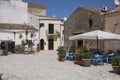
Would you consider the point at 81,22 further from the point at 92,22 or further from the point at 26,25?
the point at 26,25

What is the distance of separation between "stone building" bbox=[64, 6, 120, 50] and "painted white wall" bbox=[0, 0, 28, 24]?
278 inches

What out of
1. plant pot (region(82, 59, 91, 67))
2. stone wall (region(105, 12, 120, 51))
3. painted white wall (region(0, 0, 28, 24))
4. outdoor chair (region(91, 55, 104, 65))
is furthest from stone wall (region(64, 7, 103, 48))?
plant pot (region(82, 59, 91, 67))

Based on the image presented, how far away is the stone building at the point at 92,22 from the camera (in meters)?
22.6

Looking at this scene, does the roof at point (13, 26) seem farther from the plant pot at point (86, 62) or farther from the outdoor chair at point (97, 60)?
the plant pot at point (86, 62)

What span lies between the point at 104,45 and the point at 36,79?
576 inches

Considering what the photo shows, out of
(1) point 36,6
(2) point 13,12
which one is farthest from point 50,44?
(1) point 36,6

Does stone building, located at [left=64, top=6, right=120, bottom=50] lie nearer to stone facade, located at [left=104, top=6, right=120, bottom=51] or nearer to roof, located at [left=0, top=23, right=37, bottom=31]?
stone facade, located at [left=104, top=6, right=120, bottom=51]

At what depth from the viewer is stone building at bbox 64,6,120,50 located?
74.1ft

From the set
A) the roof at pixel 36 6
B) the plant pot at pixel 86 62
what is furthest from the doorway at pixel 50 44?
the plant pot at pixel 86 62

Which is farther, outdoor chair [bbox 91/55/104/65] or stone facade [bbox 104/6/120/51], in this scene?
stone facade [bbox 104/6/120/51]

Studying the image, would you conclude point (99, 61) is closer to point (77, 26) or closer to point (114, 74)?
point (114, 74)

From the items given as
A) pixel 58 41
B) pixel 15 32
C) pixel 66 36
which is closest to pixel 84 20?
pixel 66 36

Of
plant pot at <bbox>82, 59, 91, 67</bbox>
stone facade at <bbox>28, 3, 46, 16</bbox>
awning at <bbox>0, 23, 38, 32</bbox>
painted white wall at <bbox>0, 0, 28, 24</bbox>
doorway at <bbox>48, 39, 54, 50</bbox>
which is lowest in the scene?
plant pot at <bbox>82, 59, 91, 67</bbox>

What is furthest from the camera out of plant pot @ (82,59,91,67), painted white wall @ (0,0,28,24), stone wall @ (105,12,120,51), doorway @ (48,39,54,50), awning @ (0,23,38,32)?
doorway @ (48,39,54,50)
